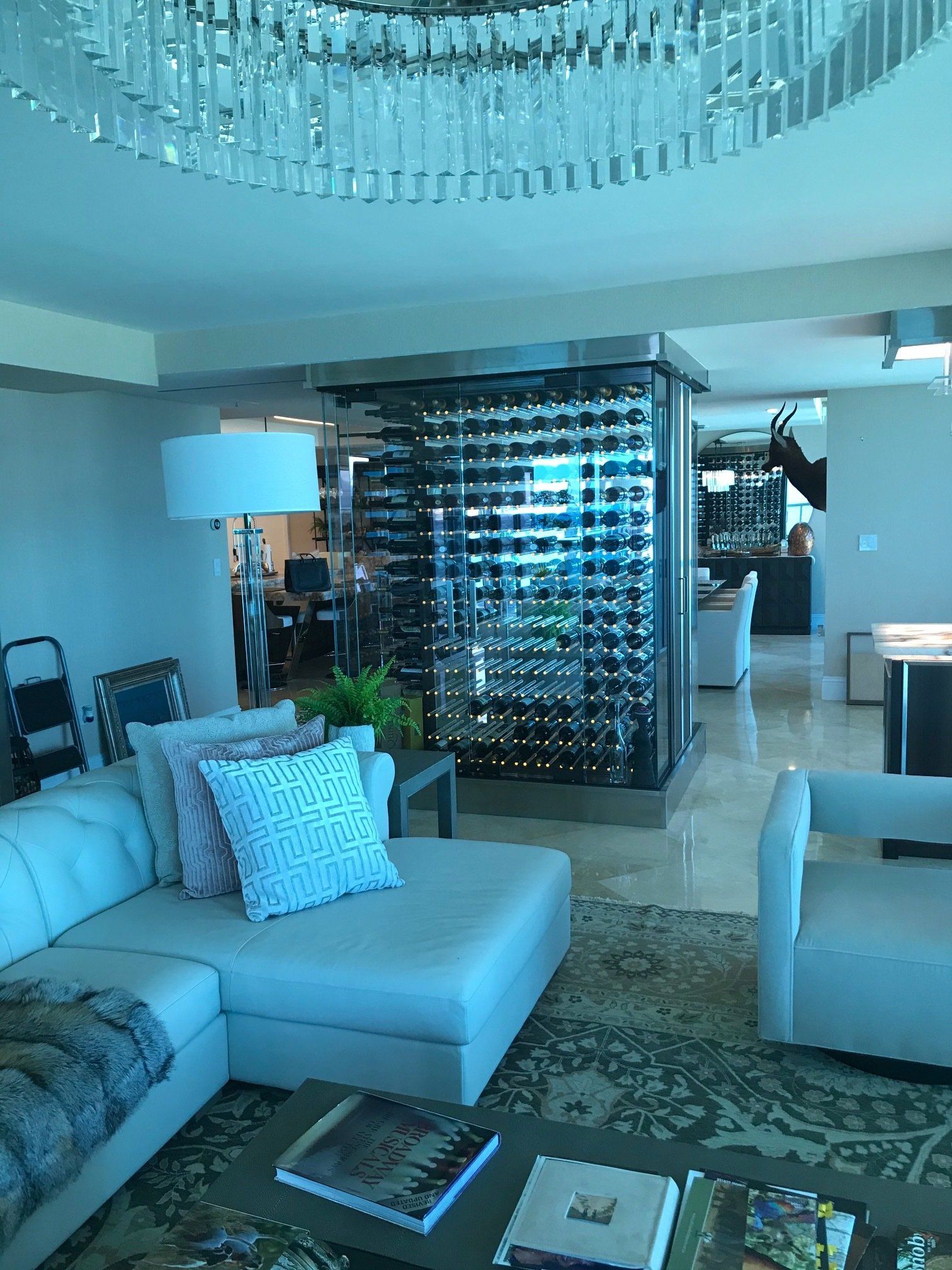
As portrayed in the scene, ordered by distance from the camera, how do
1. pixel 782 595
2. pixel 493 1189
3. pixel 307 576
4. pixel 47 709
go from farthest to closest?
pixel 782 595
pixel 307 576
pixel 47 709
pixel 493 1189

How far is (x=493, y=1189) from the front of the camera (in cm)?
167

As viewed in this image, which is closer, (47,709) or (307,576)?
(47,709)

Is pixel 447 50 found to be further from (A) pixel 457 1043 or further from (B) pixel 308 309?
(B) pixel 308 309

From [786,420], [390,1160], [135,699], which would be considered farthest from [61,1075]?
[786,420]

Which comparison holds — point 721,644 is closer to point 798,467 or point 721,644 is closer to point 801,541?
point 798,467

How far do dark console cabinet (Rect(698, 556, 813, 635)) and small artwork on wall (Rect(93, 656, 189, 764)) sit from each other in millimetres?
7386

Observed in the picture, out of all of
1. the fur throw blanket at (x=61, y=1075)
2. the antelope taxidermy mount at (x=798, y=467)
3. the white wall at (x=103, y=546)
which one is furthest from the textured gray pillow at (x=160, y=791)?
the antelope taxidermy mount at (x=798, y=467)

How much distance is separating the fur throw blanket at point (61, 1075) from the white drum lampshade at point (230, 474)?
1734 millimetres

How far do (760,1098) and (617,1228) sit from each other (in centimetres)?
123

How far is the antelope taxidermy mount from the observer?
10391mm

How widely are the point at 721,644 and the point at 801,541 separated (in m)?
4.29

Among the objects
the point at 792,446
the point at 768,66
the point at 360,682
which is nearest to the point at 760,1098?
the point at 360,682

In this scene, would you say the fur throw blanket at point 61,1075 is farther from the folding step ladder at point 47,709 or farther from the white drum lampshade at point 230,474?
the folding step ladder at point 47,709

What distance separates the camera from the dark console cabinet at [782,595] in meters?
12.0
